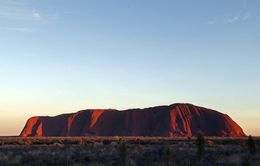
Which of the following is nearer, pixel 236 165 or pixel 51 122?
pixel 236 165

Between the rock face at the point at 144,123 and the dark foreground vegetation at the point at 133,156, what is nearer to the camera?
the dark foreground vegetation at the point at 133,156

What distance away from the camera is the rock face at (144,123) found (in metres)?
143

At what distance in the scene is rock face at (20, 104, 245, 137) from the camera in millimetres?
142750

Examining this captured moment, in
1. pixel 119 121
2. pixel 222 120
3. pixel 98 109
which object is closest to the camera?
pixel 222 120

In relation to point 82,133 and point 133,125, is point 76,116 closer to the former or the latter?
point 82,133

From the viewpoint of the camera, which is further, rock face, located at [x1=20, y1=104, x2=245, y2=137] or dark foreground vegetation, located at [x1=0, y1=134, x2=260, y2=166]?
rock face, located at [x1=20, y1=104, x2=245, y2=137]

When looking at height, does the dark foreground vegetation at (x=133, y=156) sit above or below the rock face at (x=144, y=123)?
below

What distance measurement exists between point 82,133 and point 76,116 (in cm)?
1391

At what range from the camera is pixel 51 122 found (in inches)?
6718

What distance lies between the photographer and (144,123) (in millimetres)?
150125

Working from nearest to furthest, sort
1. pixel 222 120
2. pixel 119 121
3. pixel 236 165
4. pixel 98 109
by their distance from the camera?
pixel 236 165 < pixel 222 120 < pixel 119 121 < pixel 98 109

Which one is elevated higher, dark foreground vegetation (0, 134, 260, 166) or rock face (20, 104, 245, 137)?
rock face (20, 104, 245, 137)

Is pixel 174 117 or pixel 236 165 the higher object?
pixel 174 117

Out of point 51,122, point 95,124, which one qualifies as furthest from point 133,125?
point 51,122
